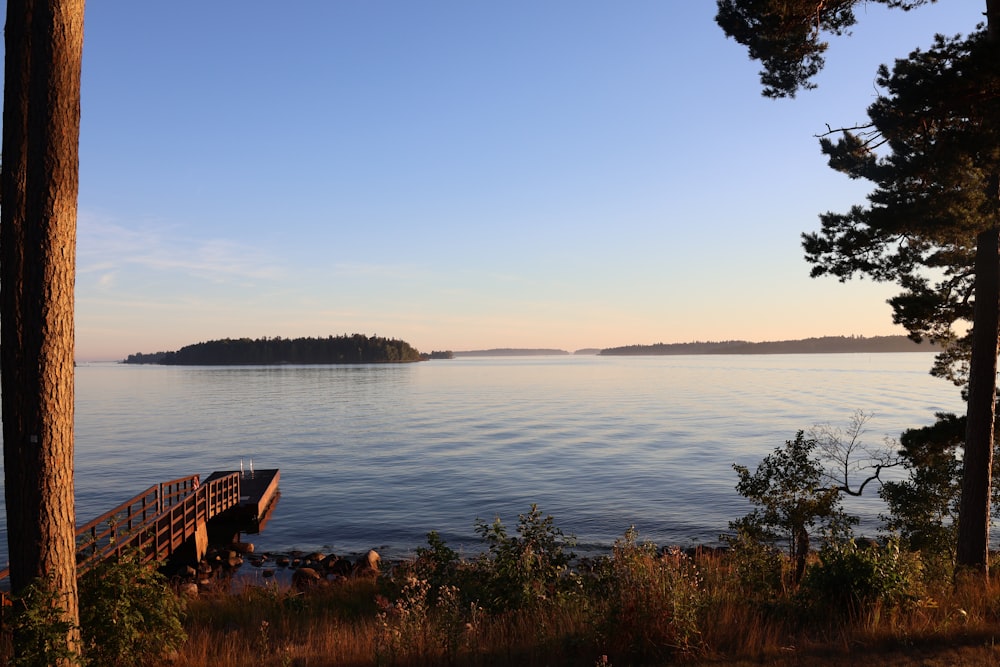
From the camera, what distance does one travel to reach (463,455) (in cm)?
4728

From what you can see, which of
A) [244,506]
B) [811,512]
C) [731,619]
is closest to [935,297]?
[811,512]

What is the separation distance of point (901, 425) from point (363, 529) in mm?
54513

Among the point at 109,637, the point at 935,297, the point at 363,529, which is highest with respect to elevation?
the point at 935,297

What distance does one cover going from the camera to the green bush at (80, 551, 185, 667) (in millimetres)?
7430

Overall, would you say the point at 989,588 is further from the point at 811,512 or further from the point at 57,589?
the point at 57,589

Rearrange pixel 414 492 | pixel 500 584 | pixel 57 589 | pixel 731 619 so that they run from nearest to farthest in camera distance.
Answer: pixel 57 589
pixel 731 619
pixel 500 584
pixel 414 492

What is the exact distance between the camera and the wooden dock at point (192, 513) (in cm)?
1964

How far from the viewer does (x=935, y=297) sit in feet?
49.4

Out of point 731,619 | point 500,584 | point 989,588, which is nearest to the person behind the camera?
point 731,619

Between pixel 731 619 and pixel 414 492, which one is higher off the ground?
pixel 731 619

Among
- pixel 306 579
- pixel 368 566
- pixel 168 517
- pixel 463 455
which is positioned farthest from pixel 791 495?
pixel 463 455

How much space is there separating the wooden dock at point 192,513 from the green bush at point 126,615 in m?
10.8

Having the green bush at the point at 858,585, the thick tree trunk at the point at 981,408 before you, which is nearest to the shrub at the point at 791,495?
the thick tree trunk at the point at 981,408

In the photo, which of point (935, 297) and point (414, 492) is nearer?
point (935, 297)
